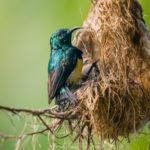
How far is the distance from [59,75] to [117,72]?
551mm

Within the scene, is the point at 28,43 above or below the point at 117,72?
above

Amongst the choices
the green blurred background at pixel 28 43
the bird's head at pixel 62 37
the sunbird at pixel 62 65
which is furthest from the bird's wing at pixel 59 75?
the green blurred background at pixel 28 43

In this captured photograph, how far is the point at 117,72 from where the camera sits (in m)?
3.78

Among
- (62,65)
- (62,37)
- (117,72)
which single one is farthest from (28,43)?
(117,72)

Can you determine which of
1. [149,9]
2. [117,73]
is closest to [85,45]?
[117,73]

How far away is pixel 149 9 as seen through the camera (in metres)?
5.30

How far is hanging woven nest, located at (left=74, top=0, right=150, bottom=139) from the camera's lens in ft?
11.7

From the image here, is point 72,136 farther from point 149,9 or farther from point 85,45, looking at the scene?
point 149,9

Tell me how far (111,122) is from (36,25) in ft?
11.2

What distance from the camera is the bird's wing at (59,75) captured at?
3.90 metres

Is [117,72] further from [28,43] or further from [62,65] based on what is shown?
[28,43]

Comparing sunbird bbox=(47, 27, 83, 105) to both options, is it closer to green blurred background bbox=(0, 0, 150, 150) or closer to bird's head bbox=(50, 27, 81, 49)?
bird's head bbox=(50, 27, 81, 49)

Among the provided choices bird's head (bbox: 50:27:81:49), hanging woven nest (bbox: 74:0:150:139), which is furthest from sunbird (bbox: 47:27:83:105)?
hanging woven nest (bbox: 74:0:150:139)

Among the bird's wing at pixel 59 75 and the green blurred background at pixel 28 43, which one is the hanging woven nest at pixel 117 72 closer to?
the bird's wing at pixel 59 75
